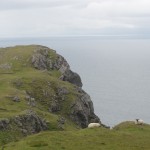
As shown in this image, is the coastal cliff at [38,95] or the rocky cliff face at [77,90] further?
the rocky cliff face at [77,90]

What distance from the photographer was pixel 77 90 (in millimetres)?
133375

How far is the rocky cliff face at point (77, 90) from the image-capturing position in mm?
119812

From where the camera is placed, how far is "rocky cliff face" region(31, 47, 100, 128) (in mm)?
119812

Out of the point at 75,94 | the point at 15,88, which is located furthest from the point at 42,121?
the point at 75,94

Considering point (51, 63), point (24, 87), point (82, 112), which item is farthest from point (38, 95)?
point (51, 63)

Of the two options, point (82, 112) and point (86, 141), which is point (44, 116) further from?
point (86, 141)

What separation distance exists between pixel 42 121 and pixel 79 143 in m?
44.1

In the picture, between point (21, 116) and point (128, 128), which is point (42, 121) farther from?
point (128, 128)

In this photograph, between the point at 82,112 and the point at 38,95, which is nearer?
the point at 38,95

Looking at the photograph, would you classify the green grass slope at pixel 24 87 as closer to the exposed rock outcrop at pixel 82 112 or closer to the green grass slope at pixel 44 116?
the green grass slope at pixel 44 116

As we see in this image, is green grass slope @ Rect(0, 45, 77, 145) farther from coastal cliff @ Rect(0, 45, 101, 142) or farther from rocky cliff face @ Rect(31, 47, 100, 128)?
rocky cliff face @ Rect(31, 47, 100, 128)

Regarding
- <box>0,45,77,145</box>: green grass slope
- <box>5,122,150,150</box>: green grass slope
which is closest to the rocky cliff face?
<box>0,45,77,145</box>: green grass slope

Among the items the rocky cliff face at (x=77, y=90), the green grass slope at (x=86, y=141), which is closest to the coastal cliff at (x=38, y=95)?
the rocky cliff face at (x=77, y=90)

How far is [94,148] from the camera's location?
49.0 m
